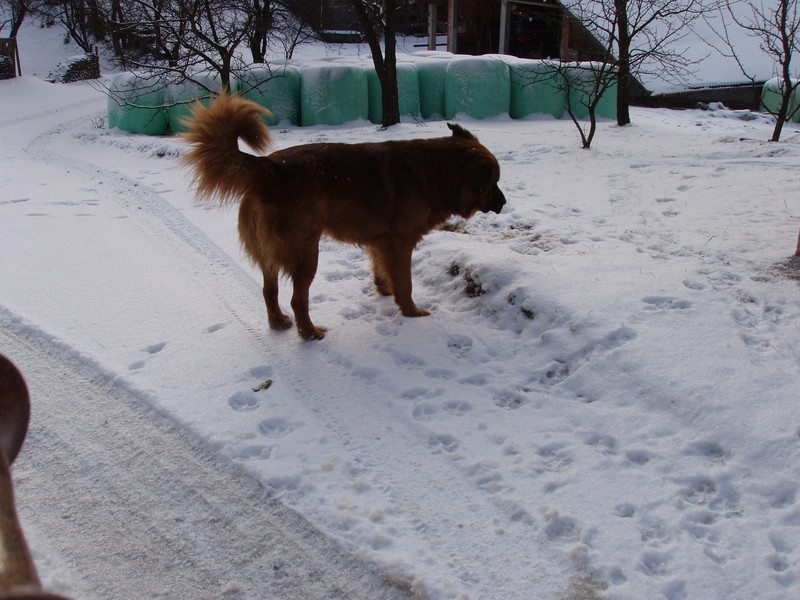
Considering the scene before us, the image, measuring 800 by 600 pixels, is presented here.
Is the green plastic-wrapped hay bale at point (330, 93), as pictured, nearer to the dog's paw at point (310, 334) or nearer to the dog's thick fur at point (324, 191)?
the dog's thick fur at point (324, 191)

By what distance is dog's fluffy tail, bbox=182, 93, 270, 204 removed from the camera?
3943 millimetres

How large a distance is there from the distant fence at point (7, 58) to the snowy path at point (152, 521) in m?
26.0

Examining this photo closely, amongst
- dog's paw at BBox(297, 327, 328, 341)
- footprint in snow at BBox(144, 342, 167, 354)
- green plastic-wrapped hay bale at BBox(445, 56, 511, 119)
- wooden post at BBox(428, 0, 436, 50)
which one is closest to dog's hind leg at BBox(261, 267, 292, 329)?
dog's paw at BBox(297, 327, 328, 341)

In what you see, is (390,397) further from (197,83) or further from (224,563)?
(197,83)

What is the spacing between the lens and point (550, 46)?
86.5 feet

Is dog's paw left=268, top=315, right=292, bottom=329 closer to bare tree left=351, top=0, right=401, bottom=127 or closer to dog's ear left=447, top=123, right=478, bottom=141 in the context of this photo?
dog's ear left=447, top=123, right=478, bottom=141

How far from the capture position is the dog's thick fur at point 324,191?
13.2 feet

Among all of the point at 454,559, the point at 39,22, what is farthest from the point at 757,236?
the point at 39,22

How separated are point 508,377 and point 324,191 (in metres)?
1.61

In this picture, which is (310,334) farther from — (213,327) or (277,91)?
(277,91)

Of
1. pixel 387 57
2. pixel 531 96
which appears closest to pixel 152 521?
pixel 387 57

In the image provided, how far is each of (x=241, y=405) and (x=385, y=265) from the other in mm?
1518

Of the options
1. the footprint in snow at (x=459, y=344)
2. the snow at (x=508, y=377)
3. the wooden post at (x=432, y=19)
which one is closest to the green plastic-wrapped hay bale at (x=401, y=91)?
the snow at (x=508, y=377)

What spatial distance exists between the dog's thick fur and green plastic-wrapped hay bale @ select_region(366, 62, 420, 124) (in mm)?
10650
